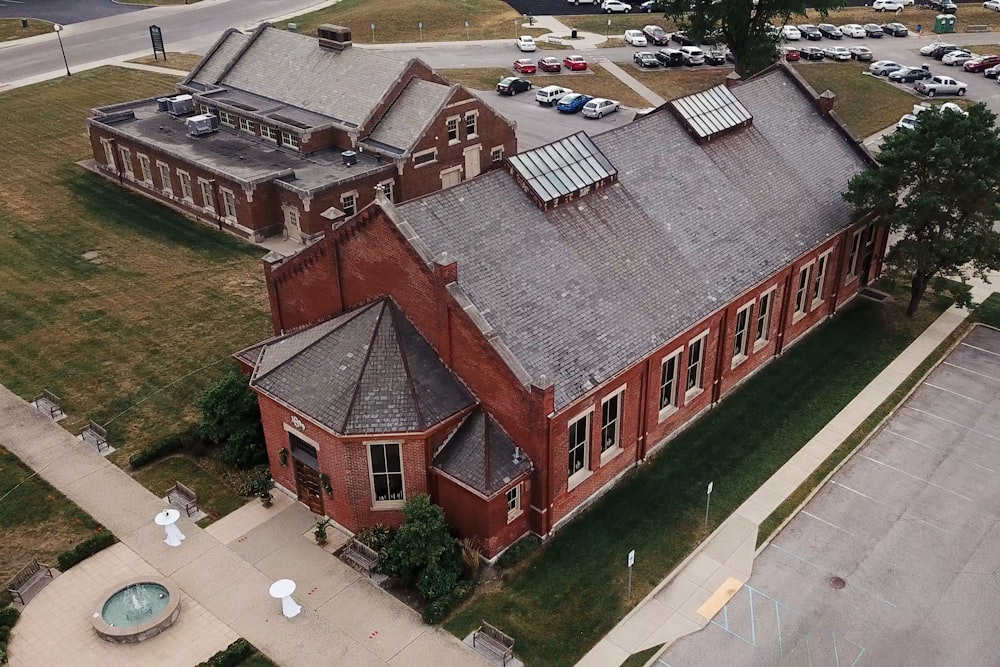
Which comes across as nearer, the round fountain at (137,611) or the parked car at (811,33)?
the round fountain at (137,611)

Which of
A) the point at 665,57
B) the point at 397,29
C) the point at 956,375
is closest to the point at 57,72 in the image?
the point at 397,29

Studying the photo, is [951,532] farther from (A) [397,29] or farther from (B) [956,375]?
(A) [397,29]

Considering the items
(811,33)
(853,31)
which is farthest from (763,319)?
(853,31)

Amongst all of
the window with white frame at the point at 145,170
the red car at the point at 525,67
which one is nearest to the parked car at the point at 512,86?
the red car at the point at 525,67

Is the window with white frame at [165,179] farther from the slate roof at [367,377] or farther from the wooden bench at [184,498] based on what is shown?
the wooden bench at [184,498]

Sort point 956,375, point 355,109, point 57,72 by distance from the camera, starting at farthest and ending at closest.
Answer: point 57,72 → point 355,109 → point 956,375

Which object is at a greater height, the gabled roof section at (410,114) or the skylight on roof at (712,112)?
the skylight on roof at (712,112)
